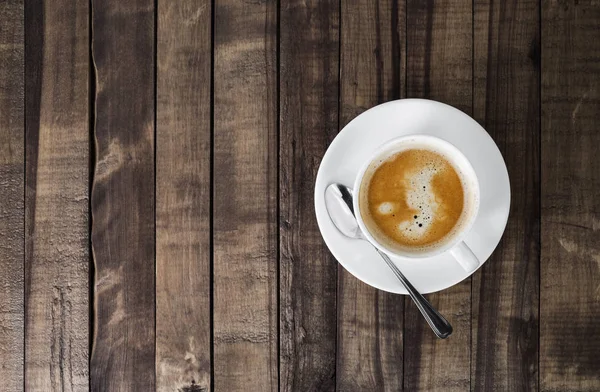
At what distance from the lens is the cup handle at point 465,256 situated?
2.89 ft

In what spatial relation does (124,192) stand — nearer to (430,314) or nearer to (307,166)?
(307,166)

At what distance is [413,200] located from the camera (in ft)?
3.08

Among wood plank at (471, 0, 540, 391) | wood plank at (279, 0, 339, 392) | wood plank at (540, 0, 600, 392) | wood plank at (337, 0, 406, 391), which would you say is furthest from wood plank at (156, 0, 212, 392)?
wood plank at (540, 0, 600, 392)

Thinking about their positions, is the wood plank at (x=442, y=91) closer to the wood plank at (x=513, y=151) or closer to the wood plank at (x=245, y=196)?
the wood plank at (x=513, y=151)

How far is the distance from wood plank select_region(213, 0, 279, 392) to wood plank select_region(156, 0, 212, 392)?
21 mm

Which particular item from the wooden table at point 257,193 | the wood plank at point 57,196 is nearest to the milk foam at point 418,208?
the wooden table at point 257,193

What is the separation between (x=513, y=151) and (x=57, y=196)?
78cm

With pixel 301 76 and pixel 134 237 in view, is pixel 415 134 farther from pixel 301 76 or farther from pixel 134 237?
pixel 134 237

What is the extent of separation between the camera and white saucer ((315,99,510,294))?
945 millimetres

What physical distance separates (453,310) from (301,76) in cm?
47

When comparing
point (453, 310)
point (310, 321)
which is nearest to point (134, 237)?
point (310, 321)

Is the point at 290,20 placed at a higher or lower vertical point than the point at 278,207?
higher

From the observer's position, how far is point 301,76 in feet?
3.45

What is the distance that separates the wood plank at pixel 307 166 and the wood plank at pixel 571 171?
1.16ft
